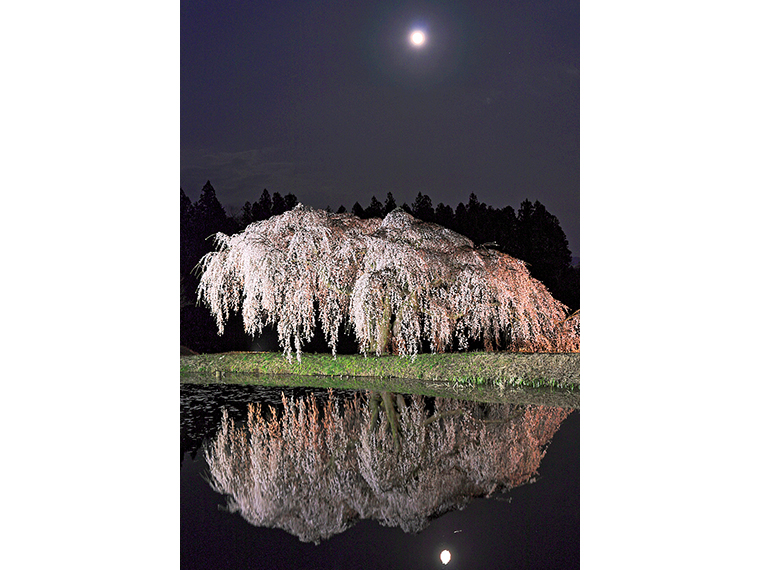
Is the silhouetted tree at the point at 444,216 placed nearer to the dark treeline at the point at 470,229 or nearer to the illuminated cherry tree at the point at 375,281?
the dark treeline at the point at 470,229

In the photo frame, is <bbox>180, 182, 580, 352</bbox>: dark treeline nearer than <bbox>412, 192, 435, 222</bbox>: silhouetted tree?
Yes

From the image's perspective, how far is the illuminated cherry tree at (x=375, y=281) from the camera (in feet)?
22.6

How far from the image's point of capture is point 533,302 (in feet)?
25.3

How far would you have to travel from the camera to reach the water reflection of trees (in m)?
2.77

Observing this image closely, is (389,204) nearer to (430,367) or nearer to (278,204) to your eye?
(278,204)

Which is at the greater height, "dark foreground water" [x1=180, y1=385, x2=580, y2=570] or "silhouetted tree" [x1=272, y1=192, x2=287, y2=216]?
"silhouetted tree" [x1=272, y1=192, x2=287, y2=216]

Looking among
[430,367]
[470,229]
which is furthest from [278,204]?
[430,367]

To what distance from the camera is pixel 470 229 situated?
397 inches

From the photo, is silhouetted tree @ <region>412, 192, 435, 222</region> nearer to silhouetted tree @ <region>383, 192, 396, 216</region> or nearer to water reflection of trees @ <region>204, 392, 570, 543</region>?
silhouetted tree @ <region>383, 192, 396, 216</region>

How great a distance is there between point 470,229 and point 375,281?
3.97 m

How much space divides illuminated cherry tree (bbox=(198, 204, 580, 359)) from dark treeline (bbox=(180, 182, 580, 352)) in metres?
1.87

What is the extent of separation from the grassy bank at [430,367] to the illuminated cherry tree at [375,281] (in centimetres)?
27

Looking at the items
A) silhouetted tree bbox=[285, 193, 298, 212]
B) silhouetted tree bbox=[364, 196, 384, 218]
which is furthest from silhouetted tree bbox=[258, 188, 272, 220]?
silhouetted tree bbox=[364, 196, 384, 218]
